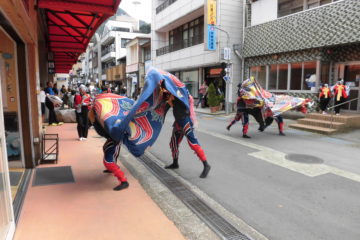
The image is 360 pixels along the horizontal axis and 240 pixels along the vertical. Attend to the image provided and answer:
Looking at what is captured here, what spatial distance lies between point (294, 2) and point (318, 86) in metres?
4.62

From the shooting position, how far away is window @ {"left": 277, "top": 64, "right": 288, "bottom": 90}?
14739 millimetres

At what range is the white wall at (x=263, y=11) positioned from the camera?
48.3 ft

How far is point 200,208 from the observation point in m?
3.99

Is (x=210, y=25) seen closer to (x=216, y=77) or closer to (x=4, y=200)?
(x=216, y=77)

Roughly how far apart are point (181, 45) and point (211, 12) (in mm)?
6744

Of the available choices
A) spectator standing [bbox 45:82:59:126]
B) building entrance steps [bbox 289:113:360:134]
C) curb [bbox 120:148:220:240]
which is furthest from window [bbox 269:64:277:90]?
curb [bbox 120:148:220:240]

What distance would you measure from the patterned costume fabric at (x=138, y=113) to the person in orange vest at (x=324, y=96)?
30.7 feet

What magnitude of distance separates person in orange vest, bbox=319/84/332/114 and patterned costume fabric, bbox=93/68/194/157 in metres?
9.37

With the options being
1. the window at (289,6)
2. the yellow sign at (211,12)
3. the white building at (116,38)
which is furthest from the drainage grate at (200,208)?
the white building at (116,38)

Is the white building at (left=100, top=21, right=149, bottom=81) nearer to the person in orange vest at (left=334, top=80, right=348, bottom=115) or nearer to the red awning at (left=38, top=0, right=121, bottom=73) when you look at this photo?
the red awning at (left=38, top=0, right=121, bottom=73)

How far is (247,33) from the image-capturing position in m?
16.5

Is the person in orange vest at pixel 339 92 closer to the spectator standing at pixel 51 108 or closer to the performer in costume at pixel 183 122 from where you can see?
the performer in costume at pixel 183 122

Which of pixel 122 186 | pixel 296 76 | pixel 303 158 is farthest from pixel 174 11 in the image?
pixel 122 186

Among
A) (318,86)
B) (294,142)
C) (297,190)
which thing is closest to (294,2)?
(318,86)
